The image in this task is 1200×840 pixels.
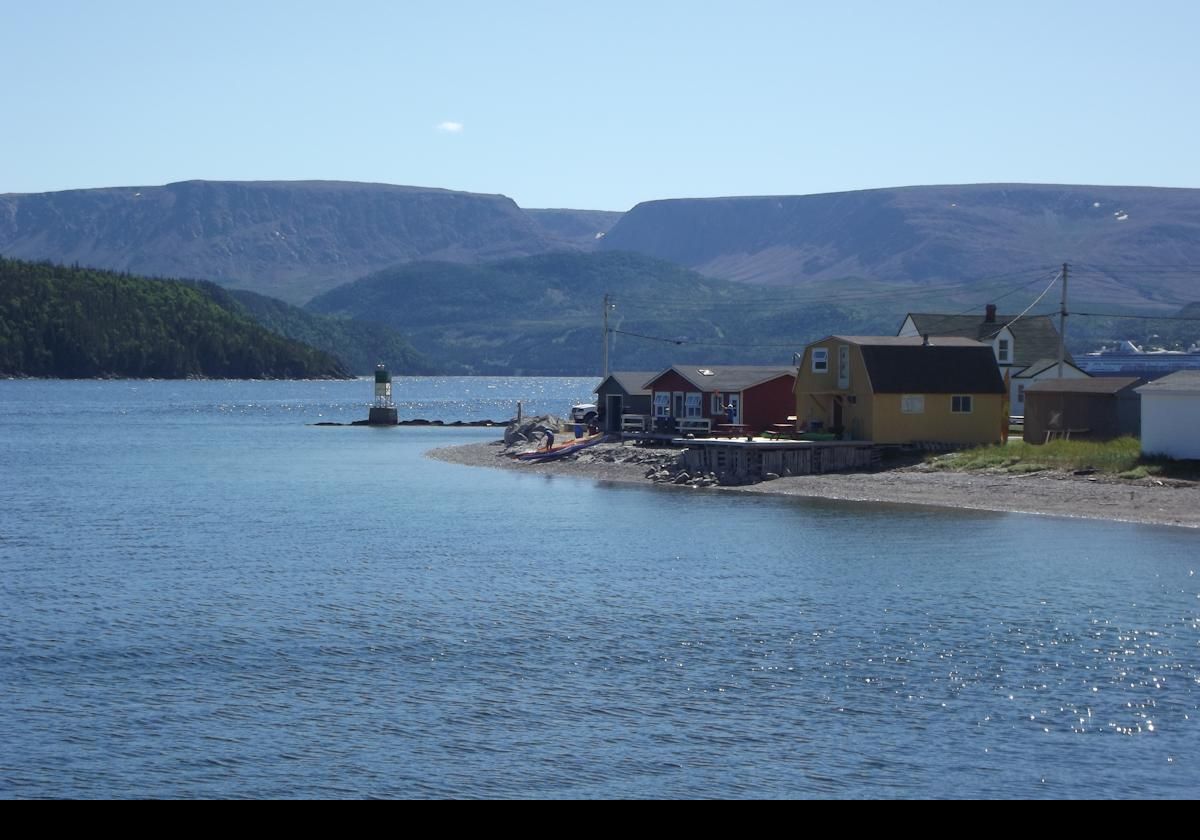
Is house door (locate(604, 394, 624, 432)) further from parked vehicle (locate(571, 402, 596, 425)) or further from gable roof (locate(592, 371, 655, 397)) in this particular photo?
parked vehicle (locate(571, 402, 596, 425))

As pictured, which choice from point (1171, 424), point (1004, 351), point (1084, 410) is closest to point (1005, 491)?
point (1171, 424)

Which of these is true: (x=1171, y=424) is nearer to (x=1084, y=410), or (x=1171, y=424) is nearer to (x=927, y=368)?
(x=1084, y=410)

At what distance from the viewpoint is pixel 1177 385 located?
166 ft

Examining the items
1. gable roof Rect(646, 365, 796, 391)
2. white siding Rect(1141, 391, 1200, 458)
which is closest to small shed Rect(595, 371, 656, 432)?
gable roof Rect(646, 365, 796, 391)

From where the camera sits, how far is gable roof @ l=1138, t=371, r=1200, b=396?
49.7m

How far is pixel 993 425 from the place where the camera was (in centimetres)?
6294

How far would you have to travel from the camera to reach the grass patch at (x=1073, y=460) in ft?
168

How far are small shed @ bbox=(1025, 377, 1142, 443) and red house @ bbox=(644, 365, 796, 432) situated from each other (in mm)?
13843

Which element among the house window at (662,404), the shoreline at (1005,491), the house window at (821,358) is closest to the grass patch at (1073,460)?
the shoreline at (1005,491)

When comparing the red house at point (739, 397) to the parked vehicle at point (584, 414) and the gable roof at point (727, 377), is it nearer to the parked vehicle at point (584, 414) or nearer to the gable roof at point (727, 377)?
the gable roof at point (727, 377)

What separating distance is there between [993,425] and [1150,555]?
973 inches

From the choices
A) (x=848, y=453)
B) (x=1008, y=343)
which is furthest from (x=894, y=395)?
(x=1008, y=343)

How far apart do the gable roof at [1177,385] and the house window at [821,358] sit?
55.9 feet
